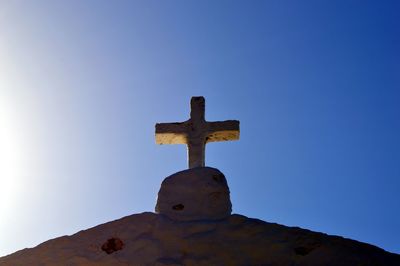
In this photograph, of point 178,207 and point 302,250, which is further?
point 178,207

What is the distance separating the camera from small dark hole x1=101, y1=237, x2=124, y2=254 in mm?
3969

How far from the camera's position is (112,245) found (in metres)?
4.01

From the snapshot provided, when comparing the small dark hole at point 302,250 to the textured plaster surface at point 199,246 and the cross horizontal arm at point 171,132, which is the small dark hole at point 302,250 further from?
the cross horizontal arm at point 171,132

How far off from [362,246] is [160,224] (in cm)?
158

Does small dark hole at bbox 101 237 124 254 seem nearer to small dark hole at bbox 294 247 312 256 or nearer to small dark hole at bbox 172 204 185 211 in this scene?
small dark hole at bbox 172 204 185 211

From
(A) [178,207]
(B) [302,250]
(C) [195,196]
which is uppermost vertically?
(C) [195,196]

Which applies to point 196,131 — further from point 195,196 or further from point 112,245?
point 112,245

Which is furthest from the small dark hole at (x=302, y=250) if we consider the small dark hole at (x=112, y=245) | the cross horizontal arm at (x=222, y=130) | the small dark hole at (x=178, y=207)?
the cross horizontal arm at (x=222, y=130)

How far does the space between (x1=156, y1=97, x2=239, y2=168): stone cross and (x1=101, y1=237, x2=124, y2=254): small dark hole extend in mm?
2678

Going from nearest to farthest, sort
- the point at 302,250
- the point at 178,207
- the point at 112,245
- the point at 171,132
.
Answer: the point at 302,250, the point at 112,245, the point at 178,207, the point at 171,132

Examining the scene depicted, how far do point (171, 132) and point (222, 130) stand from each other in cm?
69

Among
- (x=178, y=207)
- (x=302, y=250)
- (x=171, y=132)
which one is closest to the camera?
(x=302, y=250)

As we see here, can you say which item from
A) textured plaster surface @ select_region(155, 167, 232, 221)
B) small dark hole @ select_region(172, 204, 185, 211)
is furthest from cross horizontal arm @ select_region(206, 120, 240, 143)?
small dark hole @ select_region(172, 204, 185, 211)

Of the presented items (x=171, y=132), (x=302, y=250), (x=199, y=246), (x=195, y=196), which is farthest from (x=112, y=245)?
→ (x=171, y=132)
